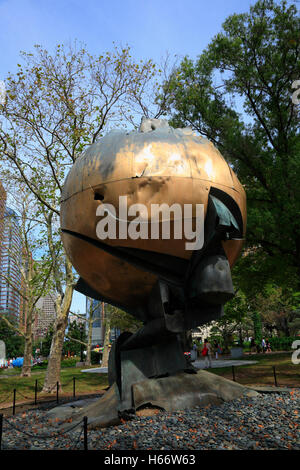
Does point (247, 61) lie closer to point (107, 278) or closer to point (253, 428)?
point (107, 278)

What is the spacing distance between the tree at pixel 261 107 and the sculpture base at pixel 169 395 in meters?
7.80

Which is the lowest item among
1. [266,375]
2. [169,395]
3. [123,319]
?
[266,375]

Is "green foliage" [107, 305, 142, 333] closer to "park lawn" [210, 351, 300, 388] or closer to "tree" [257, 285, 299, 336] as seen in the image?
"tree" [257, 285, 299, 336]

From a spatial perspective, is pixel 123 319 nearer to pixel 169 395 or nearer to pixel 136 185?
pixel 169 395

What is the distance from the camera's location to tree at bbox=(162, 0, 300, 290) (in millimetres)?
14297

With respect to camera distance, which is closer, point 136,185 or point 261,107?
point 136,185

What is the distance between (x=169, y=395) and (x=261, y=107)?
1407cm

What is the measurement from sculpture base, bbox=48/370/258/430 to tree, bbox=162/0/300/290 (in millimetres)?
7800

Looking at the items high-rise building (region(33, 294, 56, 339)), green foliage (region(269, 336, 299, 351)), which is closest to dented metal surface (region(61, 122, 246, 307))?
high-rise building (region(33, 294, 56, 339))

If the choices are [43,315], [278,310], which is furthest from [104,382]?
[278,310]

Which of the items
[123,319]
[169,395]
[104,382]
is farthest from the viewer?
[123,319]

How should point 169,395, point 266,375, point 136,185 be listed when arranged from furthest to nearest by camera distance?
point 266,375 < point 169,395 < point 136,185

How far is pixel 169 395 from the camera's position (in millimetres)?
6184
